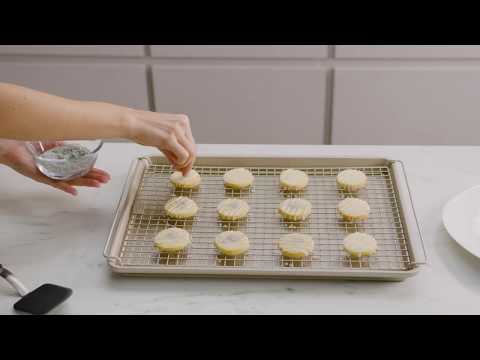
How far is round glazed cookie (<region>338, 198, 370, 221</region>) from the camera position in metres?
1.37

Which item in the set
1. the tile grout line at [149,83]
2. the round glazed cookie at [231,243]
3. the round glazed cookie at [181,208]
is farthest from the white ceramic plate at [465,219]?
the tile grout line at [149,83]

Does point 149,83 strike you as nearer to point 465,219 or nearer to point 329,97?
point 329,97

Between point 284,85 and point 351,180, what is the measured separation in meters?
1.29

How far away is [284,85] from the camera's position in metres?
2.71

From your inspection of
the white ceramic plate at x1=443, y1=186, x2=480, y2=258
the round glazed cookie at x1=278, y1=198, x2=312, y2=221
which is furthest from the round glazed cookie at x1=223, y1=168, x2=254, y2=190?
the white ceramic plate at x1=443, y1=186, x2=480, y2=258

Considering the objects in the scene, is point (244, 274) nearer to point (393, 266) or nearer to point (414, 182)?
point (393, 266)

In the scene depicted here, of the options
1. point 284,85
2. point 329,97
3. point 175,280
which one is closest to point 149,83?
point 284,85

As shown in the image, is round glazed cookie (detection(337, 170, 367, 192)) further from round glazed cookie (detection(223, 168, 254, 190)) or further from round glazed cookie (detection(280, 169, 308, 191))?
round glazed cookie (detection(223, 168, 254, 190))

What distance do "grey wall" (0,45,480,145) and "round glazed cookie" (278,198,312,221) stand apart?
134cm
